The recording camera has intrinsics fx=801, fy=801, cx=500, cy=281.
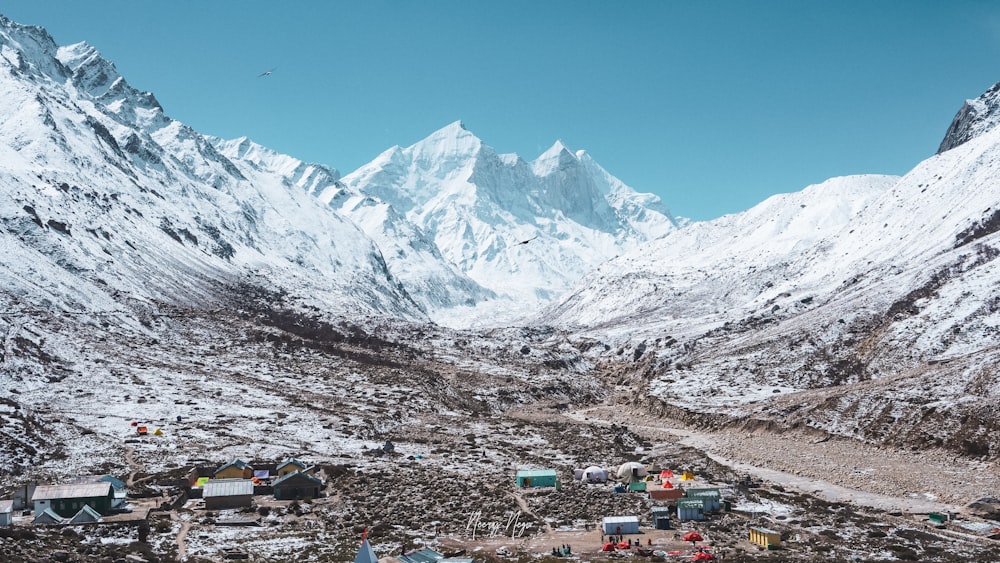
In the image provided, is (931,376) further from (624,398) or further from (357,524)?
(357,524)

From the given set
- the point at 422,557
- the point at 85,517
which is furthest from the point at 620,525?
the point at 85,517

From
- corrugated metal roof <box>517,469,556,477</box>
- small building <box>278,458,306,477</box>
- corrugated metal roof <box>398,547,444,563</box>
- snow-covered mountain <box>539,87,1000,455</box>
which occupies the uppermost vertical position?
snow-covered mountain <box>539,87,1000,455</box>

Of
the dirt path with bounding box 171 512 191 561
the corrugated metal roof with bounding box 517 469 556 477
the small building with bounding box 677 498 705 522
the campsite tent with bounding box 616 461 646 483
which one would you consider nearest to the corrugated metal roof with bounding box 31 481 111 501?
the dirt path with bounding box 171 512 191 561

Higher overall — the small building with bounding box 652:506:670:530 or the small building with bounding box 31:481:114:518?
the small building with bounding box 31:481:114:518

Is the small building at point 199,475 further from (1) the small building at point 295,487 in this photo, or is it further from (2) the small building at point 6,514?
(2) the small building at point 6,514

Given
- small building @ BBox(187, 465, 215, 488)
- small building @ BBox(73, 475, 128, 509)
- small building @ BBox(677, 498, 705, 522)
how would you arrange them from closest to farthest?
small building @ BBox(677, 498, 705, 522) → small building @ BBox(73, 475, 128, 509) → small building @ BBox(187, 465, 215, 488)

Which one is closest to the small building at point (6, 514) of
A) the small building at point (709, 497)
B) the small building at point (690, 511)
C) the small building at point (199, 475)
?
the small building at point (199, 475)

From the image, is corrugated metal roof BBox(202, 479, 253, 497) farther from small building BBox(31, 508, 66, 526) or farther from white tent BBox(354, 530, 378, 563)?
white tent BBox(354, 530, 378, 563)

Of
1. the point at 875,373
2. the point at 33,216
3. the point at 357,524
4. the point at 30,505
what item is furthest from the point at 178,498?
the point at 33,216
